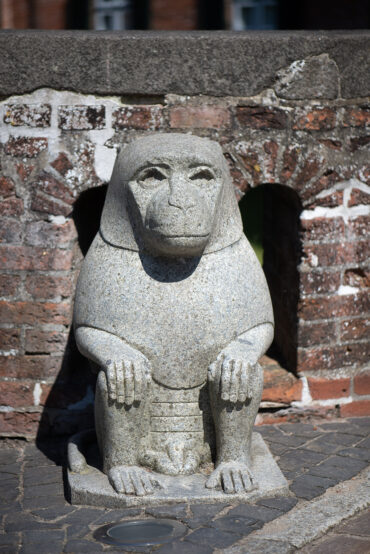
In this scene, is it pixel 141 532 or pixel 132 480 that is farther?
pixel 132 480

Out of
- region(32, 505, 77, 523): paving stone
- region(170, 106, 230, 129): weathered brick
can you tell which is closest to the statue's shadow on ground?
region(170, 106, 230, 129): weathered brick

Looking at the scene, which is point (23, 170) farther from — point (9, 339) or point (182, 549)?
point (182, 549)

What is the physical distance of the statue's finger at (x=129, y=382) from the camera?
438 centimetres

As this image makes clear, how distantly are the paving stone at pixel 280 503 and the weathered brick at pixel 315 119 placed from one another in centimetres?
207

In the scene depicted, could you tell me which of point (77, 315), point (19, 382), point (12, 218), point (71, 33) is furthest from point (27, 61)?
point (19, 382)

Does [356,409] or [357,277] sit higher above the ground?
[357,277]

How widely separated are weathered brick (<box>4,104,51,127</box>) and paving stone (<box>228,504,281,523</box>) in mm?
2300

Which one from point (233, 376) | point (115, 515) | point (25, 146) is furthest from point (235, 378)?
point (25, 146)

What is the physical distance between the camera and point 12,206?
17.1ft

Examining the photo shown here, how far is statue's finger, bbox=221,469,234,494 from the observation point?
175 inches

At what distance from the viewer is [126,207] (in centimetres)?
456

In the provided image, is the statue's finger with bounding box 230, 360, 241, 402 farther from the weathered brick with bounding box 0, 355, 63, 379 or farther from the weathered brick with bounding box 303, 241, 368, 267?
the weathered brick with bounding box 0, 355, 63, 379

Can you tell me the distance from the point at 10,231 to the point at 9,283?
293 mm

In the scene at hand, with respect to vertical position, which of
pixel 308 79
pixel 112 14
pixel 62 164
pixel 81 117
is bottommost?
pixel 62 164
